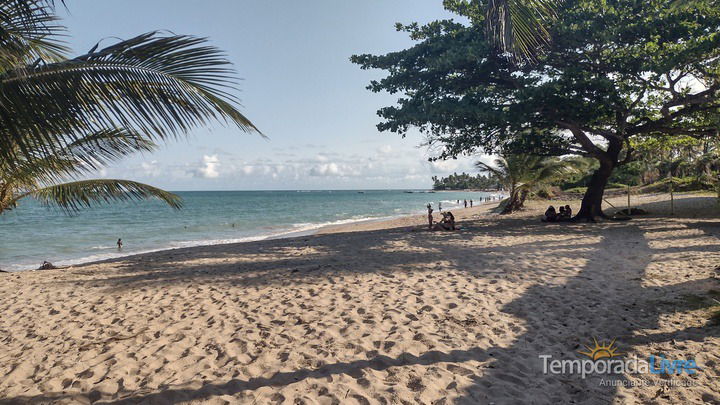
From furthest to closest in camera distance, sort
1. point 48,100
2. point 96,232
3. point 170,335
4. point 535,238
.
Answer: point 96,232
point 535,238
point 170,335
point 48,100

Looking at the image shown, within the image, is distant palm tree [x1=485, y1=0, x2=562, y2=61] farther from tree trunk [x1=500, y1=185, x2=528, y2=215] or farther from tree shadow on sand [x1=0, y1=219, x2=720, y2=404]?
tree trunk [x1=500, y1=185, x2=528, y2=215]

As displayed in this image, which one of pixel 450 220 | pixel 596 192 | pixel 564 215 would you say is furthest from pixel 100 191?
pixel 596 192

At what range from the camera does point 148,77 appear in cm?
265

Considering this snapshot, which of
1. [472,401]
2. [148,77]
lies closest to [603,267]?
[472,401]

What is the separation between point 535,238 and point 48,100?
1124 cm

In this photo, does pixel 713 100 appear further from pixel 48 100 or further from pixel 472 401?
pixel 48 100

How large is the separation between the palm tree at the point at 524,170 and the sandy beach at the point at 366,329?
12.1 meters

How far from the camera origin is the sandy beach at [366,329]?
120 inches

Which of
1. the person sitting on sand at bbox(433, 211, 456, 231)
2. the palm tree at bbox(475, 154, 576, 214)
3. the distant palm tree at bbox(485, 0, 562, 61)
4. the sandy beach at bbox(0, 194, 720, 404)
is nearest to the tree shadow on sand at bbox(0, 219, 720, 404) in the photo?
the sandy beach at bbox(0, 194, 720, 404)

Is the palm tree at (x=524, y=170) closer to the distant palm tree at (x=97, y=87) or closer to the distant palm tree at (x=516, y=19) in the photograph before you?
the distant palm tree at (x=516, y=19)

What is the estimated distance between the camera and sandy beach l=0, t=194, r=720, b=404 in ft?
9.98

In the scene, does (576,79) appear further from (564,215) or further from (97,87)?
(97,87)

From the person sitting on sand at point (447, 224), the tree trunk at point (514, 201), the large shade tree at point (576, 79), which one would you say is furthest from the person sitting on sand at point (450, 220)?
the tree trunk at point (514, 201)

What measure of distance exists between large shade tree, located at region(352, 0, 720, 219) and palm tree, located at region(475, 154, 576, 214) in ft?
17.5
